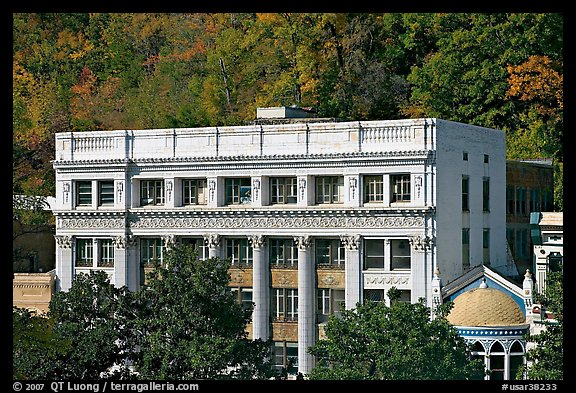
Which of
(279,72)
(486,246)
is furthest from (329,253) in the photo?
(279,72)

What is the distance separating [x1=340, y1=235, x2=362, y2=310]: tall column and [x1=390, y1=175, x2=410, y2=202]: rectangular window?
257 cm

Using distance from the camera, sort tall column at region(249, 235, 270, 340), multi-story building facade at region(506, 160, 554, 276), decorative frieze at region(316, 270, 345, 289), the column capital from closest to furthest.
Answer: decorative frieze at region(316, 270, 345, 289), the column capital, tall column at region(249, 235, 270, 340), multi-story building facade at region(506, 160, 554, 276)

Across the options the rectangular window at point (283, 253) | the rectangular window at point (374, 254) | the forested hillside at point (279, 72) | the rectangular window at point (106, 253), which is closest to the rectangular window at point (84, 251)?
the rectangular window at point (106, 253)

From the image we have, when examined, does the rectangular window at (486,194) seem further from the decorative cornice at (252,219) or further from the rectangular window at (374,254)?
the rectangular window at (374,254)

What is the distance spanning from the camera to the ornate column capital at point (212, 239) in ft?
239

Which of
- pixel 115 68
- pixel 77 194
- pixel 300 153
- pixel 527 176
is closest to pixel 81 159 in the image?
pixel 77 194

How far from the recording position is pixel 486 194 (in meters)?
73.1

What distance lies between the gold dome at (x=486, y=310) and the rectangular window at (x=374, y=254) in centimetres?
566

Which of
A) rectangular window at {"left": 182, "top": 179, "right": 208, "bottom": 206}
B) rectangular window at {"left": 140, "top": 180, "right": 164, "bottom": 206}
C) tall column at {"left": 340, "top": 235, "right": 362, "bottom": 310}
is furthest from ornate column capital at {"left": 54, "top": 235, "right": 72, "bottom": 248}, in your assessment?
tall column at {"left": 340, "top": 235, "right": 362, "bottom": 310}

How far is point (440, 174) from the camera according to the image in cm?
6775

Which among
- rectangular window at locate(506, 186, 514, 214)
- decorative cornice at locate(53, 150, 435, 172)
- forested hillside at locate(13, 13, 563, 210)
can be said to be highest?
forested hillside at locate(13, 13, 563, 210)

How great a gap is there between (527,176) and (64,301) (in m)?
29.4

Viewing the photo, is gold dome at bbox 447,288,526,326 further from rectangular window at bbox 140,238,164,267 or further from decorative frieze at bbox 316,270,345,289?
rectangular window at bbox 140,238,164,267

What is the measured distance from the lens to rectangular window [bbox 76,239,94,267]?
253ft
